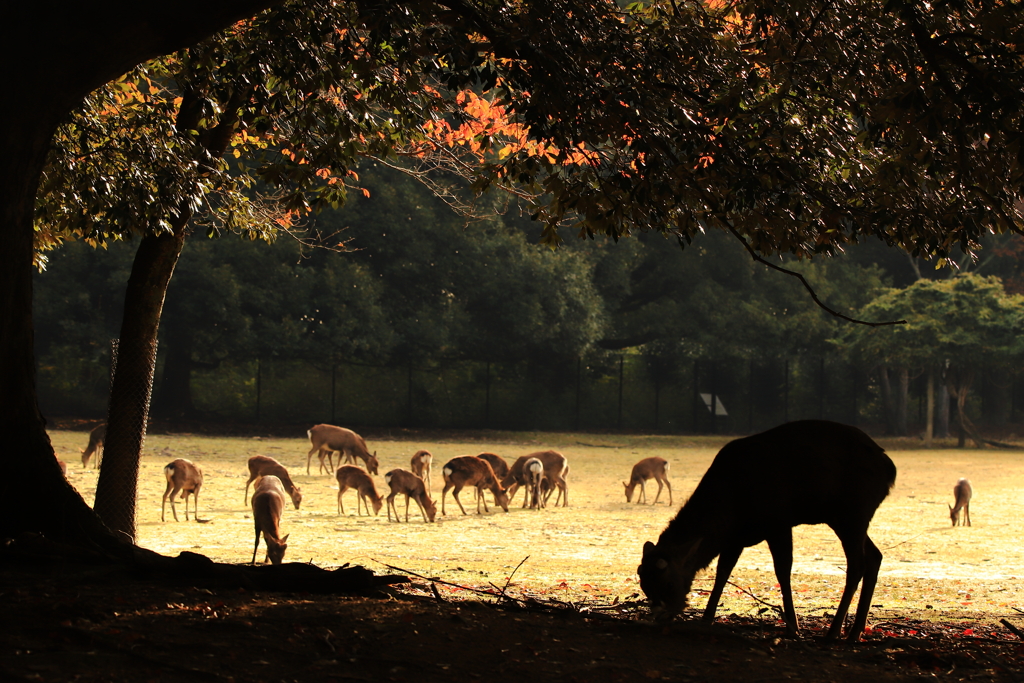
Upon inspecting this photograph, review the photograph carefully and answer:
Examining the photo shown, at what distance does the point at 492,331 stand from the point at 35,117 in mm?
27881

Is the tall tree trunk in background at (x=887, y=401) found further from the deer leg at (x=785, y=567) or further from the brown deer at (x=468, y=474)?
the deer leg at (x=785, y=567)

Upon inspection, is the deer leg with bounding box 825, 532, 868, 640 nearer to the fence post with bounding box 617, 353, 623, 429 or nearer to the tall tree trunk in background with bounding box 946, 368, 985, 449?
the fence post with bounding box 617, 353, 623, 429

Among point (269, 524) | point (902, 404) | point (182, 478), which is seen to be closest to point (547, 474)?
point (182, 478)

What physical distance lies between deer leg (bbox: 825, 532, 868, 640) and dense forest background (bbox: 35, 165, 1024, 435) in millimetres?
24448

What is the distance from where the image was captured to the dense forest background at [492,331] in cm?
3008

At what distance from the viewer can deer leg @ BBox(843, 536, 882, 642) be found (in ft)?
19.7

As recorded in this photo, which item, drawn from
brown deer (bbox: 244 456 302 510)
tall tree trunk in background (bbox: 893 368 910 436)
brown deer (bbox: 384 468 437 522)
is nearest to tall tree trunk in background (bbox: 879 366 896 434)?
tall tree trunk in background (bbox: 893 368 910 436)

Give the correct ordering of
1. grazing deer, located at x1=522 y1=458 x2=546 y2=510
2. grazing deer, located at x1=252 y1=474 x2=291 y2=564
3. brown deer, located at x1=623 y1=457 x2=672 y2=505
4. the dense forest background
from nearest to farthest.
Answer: grazing deer, located at x1=252 y1=474 x2=291 y2=564 < grazing deer, located at x1=522 y1=458 x2=546 y2=510 < brown deer, located at x1=623 y1=457 x2=672 y2=505 < the dense forest background

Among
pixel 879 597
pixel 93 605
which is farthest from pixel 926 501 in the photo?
pixel 93 605

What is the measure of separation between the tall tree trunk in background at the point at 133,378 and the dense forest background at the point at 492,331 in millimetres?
19117

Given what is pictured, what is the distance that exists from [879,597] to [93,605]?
7.09 meters

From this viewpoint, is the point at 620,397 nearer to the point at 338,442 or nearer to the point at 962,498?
the point at 338,442

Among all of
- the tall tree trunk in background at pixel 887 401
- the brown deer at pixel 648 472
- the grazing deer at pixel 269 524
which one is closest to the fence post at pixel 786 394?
the tall tree trunk in background at pixel 887 401

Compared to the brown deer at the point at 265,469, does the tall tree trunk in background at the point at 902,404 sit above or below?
above
